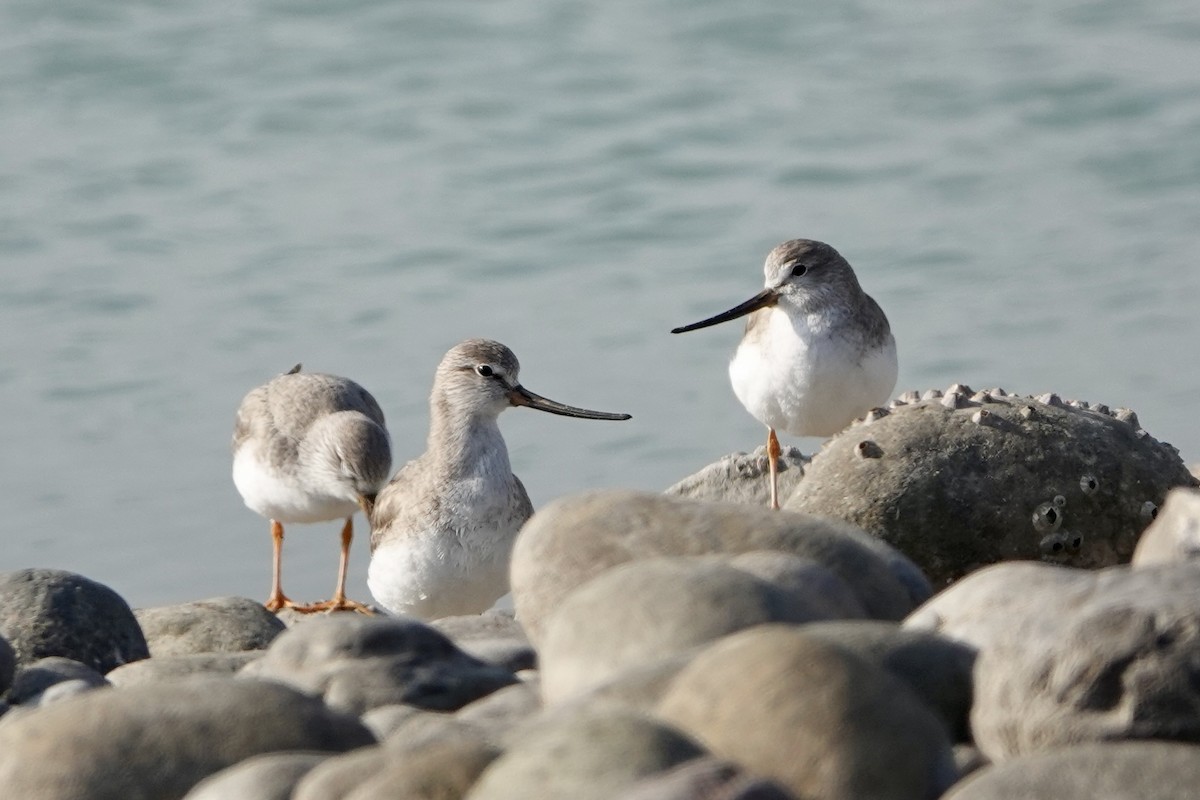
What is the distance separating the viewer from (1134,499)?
22.7ft

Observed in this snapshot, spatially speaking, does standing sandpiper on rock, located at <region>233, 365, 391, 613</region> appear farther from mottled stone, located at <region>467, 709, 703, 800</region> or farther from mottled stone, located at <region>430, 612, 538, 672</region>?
mottled stone, located at <region>467, 709, 703, 800</region>

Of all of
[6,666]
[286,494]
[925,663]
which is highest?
[925,663]

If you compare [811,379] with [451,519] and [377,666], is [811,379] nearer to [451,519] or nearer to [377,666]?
[451,519]

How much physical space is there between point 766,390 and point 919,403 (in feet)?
5.94

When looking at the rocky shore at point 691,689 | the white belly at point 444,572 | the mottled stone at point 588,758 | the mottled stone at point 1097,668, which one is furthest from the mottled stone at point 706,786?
the white belly at point 444,572

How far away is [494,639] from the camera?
5906 millimetres

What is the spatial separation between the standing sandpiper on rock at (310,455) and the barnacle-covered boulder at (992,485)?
309cm

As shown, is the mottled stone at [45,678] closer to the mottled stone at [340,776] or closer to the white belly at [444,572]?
the mottled stone at [340,776]

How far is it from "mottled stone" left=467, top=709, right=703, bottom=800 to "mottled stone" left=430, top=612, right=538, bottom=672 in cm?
166

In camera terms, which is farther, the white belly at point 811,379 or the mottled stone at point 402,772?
the white belly at point 811,379

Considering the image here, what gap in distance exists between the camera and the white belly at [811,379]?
8.80m

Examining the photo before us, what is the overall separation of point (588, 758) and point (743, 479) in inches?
213

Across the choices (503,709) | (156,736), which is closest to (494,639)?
(503,709)

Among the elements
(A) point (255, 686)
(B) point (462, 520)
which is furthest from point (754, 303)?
(A) point (255, 686)
